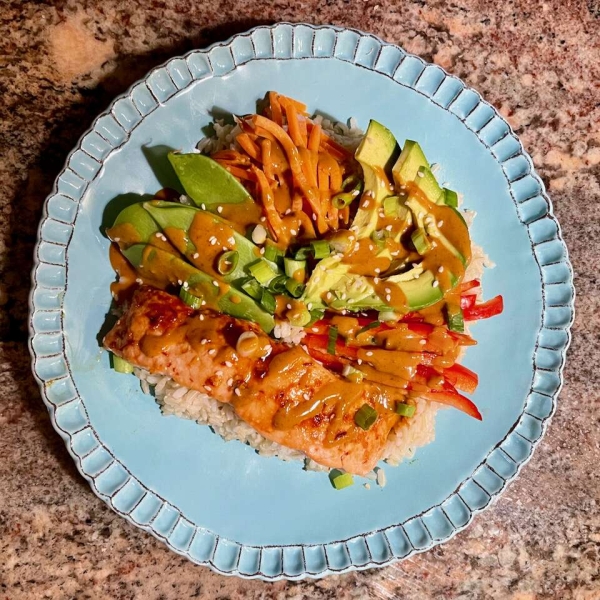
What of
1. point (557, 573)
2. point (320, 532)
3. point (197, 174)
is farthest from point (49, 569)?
point (557, 573)

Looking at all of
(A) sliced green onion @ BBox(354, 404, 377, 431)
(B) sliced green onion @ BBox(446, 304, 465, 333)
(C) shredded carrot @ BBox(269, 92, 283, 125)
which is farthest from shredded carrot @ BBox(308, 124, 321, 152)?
(A) sliced green onion @ BBox(354, 404, 377, 431)

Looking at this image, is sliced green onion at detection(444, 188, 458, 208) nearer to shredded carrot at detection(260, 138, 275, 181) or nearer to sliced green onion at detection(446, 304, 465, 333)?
sliced green onion at detection(446, 304, 465, 333)

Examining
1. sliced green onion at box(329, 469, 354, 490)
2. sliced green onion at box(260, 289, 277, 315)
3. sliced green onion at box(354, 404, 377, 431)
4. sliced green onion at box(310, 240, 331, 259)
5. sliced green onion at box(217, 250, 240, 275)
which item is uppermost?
sliced green onion at box(310, 240, 331, 259)

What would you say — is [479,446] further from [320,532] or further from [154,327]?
[154,327]

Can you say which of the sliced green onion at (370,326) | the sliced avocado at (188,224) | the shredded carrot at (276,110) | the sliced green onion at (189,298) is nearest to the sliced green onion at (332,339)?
the sliced green onion at (370,326)

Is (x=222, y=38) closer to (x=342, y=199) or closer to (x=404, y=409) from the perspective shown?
(x=342, y=199)

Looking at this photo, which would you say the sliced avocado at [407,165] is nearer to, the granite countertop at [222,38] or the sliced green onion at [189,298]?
the granite countertop at [222,38]

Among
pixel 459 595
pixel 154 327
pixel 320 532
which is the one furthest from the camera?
pixel 459 595
